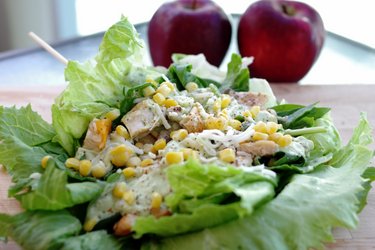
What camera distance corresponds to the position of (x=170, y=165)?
4.99 ft

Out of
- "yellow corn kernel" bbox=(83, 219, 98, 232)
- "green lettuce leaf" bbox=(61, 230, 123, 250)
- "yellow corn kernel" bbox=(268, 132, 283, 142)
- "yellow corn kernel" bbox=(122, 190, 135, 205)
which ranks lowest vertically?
"yellow corn kernel" bbox=(83, 219, 98, 232)

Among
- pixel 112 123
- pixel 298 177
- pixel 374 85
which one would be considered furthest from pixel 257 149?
pixel 374 85

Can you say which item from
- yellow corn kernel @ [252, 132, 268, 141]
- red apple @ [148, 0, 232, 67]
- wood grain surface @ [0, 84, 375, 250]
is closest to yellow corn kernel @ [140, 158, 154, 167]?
yellow corn kernel @ [252, 132, 268, 141]

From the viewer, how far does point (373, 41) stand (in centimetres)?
392

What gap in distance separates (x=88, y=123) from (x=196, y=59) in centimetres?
75

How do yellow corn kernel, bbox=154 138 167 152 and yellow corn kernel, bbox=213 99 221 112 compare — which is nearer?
yellow corn kernel, bbox=154 138 167 152

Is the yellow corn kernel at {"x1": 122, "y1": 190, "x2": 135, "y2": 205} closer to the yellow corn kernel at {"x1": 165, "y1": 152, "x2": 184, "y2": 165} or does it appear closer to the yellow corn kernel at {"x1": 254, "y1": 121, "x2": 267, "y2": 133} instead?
the yellow corn kernel at {"x1": 165, "y1": 152, "x2": 184, "y2": 165}

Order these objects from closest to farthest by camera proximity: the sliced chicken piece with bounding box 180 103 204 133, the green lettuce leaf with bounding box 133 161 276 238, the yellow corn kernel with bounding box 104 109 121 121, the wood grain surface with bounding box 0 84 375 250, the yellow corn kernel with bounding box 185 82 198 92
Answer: the green lettuce leaf with bounding box 133 161 276 238, the sliced chicken piece with bounding box 180 103 204 133, the yellow corn kernel with bounding box 104 109 121 121, the yellow corn kernel with bounding box 185 82 198 92, the wood grain surface with bounding box 0 84 375 250

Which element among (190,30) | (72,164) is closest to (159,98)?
(72,164)

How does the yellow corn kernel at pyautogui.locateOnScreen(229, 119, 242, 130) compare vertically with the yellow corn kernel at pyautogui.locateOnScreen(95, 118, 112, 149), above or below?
above

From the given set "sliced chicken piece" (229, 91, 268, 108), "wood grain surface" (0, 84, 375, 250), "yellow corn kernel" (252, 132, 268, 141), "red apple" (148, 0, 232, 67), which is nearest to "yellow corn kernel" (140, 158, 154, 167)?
"yellow corn kernel" (252, 132, 268, 141)

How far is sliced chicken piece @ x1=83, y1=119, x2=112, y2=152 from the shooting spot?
5.89 feet

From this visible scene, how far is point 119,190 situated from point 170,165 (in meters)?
0.17

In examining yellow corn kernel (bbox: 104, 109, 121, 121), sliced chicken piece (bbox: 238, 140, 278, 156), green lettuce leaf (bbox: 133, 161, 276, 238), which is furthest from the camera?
yellow corn kernel (bbox: 104, 109, 121, 121)
